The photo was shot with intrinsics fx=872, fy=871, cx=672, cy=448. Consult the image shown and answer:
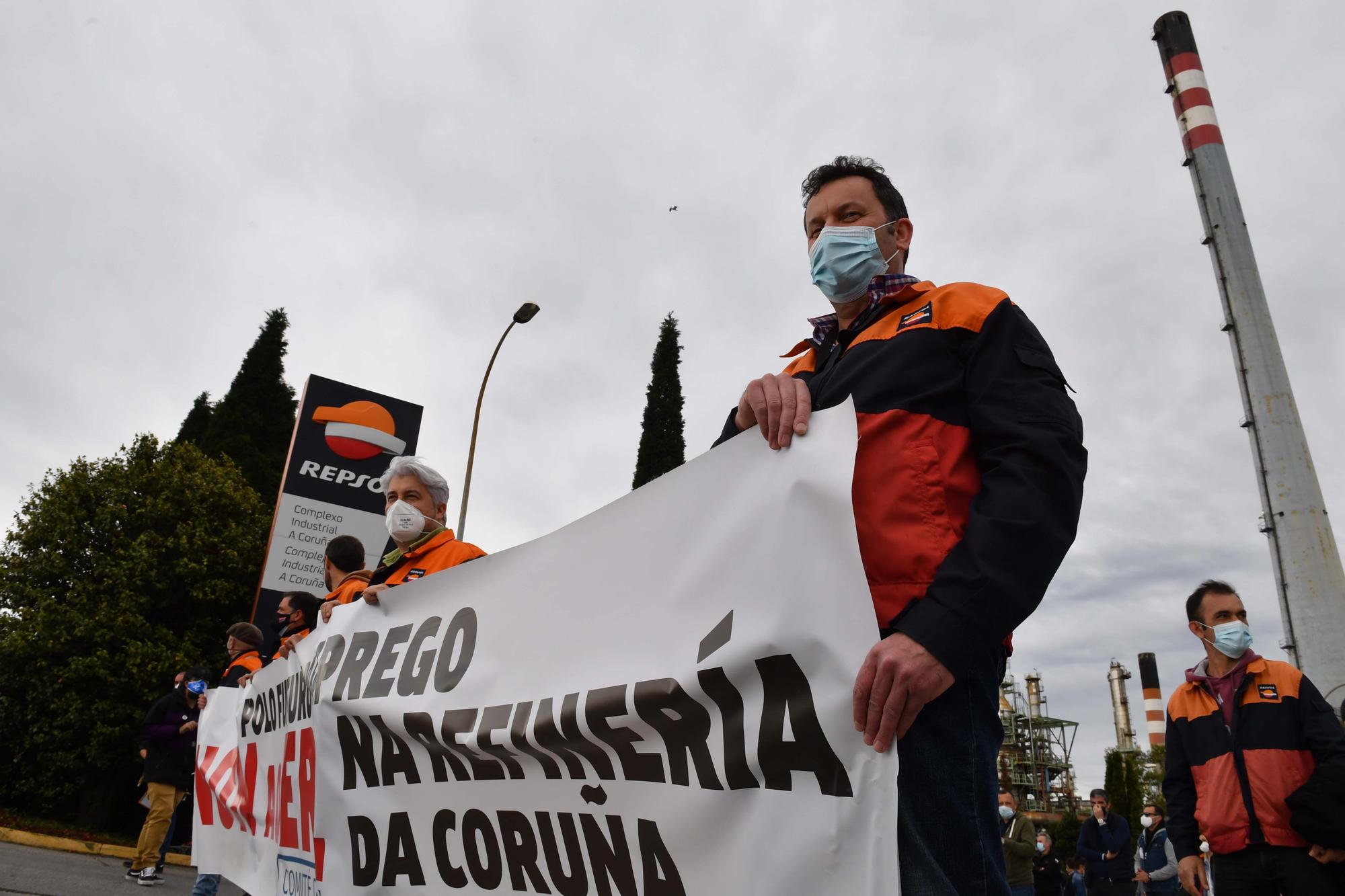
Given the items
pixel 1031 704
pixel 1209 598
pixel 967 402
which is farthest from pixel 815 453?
pixel 1031 704

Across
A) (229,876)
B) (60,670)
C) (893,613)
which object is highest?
(60,670)

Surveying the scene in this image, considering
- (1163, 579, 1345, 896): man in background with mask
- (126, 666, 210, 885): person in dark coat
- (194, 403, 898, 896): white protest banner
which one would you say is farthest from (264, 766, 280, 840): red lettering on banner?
(126, 666, 210, 885): person in dark coat

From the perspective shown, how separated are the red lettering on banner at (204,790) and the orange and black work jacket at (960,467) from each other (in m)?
4.97

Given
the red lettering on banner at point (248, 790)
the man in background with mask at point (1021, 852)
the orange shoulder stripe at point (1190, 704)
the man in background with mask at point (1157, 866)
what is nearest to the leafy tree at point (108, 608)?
the red lettering on banner at point (248, 790)

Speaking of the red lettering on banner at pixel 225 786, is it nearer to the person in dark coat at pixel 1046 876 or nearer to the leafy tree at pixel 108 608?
the person in dark coat at pixel 1046 876

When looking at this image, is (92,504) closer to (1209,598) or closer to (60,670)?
(60,670)

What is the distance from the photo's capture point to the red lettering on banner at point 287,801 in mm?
3547

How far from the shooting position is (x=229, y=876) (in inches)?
179

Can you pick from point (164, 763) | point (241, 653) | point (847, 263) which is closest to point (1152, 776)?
point (164, 763)

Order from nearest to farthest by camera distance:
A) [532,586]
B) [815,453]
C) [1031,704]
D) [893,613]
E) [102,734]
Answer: [893,613]
[815,453]
[532,586]
[102,734]
[1031,704]

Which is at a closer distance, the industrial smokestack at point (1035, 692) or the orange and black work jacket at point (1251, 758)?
the orange and black work jacket at point (1251, 758)

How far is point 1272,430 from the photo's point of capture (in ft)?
65.5

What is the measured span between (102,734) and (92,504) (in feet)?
18.5

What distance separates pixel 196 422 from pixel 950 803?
1394 inches
